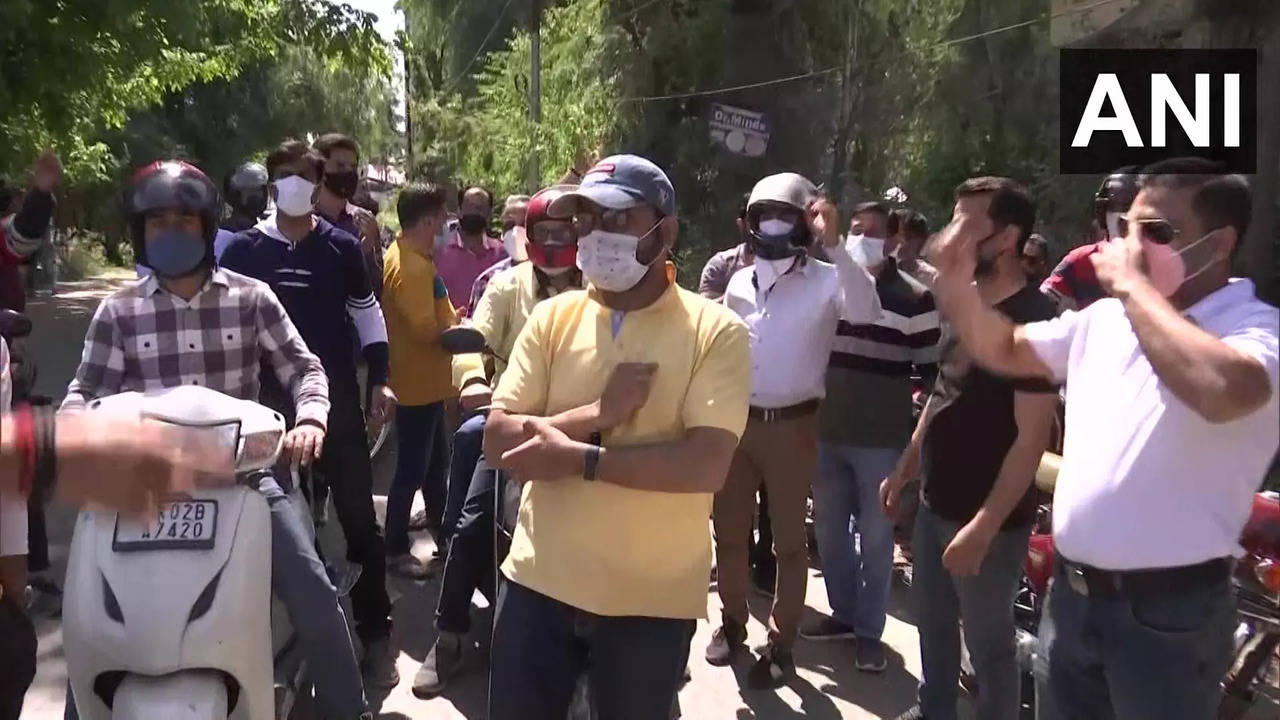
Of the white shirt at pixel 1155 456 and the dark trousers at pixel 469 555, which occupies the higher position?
the white shirt at pixel 1155 456

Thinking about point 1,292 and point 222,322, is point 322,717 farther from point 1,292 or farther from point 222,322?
point 1,292

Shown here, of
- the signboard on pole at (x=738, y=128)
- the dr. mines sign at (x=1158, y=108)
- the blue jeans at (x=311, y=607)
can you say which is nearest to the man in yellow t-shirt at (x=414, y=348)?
the blue jeans at (x=311, y=607)

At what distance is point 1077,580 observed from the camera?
252 centimetres

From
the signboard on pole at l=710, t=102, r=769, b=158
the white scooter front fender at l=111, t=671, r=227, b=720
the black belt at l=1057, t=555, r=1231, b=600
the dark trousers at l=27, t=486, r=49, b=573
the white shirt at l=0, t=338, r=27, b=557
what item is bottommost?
the dark trousers at l=27, t=486, r=49, b=573

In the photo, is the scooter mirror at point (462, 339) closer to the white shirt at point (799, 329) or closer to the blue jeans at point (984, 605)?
the white shirt at point (799, 329)

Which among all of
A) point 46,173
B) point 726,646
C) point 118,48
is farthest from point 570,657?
point 118,48

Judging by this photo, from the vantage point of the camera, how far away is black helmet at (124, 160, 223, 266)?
10.6ft

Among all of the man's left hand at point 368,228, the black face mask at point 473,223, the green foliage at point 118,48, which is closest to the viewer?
the man's left hand at point 368,228

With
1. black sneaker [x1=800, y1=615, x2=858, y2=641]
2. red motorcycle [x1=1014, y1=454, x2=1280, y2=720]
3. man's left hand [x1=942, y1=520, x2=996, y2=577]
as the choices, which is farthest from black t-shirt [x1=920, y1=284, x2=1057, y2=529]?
black sneaker [x1=800, y1=615, x2=858, y2=641]

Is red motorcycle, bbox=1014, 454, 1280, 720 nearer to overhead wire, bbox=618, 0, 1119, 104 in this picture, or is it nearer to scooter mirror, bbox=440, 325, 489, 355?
scooter mirror, bbox=440, 325, 489, 355

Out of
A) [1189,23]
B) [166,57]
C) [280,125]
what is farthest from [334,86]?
[1189,23]

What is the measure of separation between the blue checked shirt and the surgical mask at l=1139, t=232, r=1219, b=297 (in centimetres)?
234

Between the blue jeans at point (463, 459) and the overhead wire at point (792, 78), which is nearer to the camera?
the blue jeans at point (463, 459)

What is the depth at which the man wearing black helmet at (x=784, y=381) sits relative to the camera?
4301 mm
